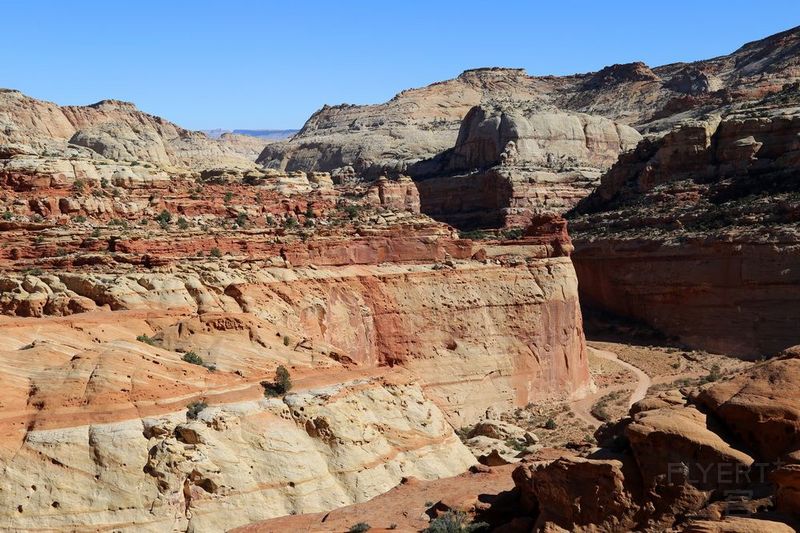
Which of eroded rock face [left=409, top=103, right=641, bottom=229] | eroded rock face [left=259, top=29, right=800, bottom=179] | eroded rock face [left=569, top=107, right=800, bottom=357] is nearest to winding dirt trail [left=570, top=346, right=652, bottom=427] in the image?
eroded rock face [left=569, top=107, right=800, bottom=357]

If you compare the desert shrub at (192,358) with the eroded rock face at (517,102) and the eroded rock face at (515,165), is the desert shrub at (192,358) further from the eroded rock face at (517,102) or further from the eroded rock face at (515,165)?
the eroded rock face at (517,102)

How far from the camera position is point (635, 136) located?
101375mm

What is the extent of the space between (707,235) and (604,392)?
51.4 feet

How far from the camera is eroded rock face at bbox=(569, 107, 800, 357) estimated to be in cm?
5275

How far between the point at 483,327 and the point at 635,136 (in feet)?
219

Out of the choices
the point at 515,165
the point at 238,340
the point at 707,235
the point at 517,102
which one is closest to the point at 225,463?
the point at 238,340

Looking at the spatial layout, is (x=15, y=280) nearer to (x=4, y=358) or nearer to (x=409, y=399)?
(x=4, y=358)

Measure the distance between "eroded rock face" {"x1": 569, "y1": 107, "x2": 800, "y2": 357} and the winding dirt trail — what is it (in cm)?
540

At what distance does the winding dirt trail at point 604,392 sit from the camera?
3997cm

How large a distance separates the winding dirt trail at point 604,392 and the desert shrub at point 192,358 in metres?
18.3

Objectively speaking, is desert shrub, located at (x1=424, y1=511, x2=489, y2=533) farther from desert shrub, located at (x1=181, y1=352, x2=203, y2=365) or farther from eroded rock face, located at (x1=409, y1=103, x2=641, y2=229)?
eroded rock face, located at (x1=409, y1=103, x2=641, y2=229)

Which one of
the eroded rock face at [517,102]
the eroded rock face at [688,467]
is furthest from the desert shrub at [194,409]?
the eroded rock face at [517,102]

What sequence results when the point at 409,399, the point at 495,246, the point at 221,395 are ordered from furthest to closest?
the point at 495,246
the point at 409,399
the point at 221,395

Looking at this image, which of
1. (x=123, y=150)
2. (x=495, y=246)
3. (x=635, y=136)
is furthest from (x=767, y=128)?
(x=123, y=150)
